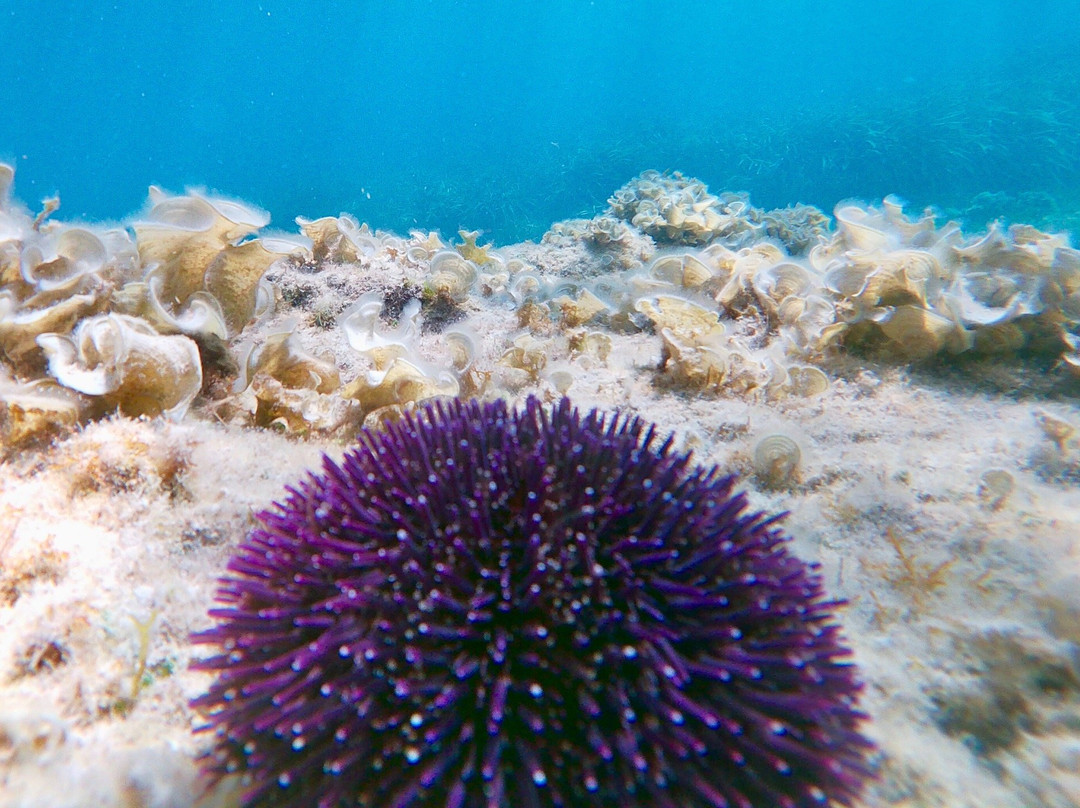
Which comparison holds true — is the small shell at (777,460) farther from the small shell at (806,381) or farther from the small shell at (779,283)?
the small shell at (779,283)

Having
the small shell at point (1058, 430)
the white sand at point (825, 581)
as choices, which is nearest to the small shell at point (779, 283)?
the white sand at point (825, 581)

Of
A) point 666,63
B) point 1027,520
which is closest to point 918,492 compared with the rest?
point 1027,520

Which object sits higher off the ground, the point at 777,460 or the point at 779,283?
the point at 779,283

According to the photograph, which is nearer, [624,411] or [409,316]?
[624,411]

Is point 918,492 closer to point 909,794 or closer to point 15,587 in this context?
point 909,794

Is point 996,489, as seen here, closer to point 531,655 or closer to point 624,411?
point 624,411

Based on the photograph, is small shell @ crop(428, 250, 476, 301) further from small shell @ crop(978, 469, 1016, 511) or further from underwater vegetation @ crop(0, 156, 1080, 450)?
small shell @ crop(978, 469, 1016, 511)

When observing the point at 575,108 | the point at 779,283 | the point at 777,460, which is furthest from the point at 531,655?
the point at 575,108
